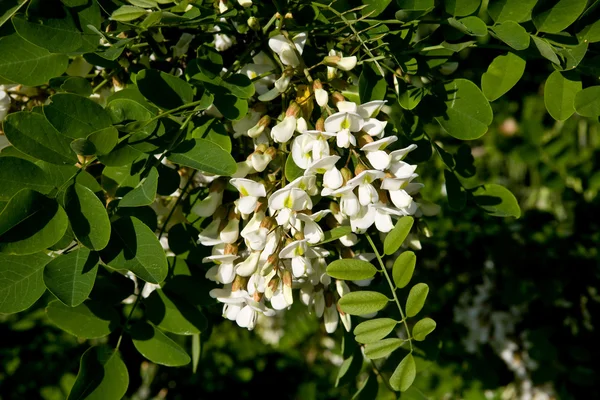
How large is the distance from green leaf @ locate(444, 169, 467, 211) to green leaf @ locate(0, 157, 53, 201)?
1.59 ft

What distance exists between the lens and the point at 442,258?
4.71 feet

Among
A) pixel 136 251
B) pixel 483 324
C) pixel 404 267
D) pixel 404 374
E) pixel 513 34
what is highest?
pixel 513 34

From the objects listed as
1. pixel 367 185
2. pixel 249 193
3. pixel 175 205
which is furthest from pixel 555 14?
pixel 175 205

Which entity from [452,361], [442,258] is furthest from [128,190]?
[452,361]

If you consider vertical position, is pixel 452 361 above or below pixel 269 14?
below

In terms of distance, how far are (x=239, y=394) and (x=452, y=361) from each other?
0.63m

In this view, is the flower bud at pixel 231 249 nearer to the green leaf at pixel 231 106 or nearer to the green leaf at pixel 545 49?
the green leaf at pixel 231 106

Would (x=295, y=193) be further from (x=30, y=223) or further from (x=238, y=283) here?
(x=30, y=223)

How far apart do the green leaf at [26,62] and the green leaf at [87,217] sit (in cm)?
15

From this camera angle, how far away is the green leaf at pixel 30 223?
0.58 metres

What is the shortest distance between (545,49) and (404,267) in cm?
28

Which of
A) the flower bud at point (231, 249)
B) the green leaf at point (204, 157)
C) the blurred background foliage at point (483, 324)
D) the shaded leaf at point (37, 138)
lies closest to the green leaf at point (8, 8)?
the shaded leaf at point (37, 138)

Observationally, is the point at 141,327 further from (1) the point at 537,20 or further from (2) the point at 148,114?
(1) the point at 537,20

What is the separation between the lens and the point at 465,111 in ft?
2.26
